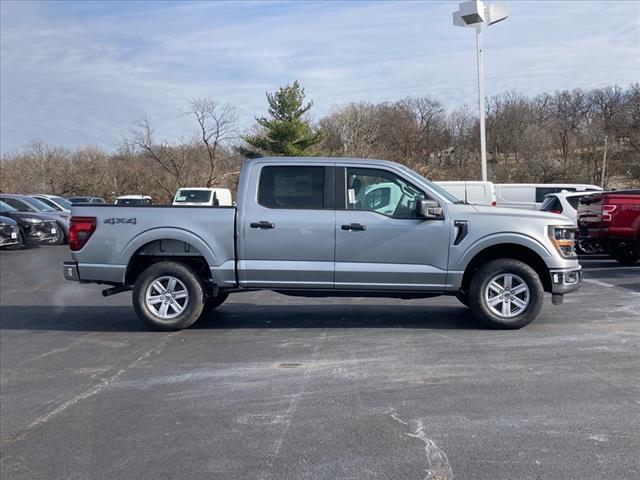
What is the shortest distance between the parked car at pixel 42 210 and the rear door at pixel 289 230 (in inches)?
624

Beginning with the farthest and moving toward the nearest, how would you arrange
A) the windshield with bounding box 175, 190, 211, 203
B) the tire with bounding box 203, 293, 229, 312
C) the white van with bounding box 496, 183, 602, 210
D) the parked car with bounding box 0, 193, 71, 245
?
the windshield with bounding box 175, 190, 211, 203, the white van with bounding box 496, 183, 602, 210, the parked car with bounding box 0, 193, 71, 245, the tire with bounding box 203, 293, 229, 312

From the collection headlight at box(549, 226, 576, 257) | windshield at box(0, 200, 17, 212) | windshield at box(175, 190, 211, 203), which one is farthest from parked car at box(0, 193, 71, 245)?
headlight at box(549, 226, 576, 257)

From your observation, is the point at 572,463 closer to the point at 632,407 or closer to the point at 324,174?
the point at 632,407

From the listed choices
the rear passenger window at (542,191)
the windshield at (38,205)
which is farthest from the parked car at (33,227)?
the rear passenger window at (542,191)

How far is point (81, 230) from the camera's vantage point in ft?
26.2

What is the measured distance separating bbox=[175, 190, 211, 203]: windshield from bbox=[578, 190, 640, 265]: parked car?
14.4 metres

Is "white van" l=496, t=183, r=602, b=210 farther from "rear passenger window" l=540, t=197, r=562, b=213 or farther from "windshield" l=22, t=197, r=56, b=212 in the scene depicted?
"windshield" l=22, t=197, r=56, b=212

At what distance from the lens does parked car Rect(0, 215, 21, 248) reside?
63.2ft

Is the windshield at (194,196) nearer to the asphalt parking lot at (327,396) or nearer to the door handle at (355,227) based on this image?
the asphalt parking lot at (327,396)

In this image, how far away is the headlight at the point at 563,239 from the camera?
300 inches

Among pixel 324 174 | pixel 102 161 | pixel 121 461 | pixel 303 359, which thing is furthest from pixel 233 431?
pixel 102 161

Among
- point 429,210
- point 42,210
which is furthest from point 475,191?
point 42,210

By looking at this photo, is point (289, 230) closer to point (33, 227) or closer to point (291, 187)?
point (291, 187)

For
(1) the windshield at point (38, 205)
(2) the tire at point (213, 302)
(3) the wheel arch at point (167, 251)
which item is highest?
(1) the windshield at point (38, 205)
